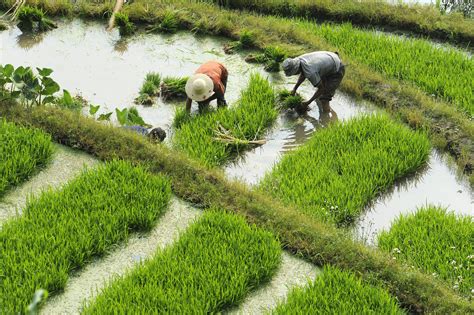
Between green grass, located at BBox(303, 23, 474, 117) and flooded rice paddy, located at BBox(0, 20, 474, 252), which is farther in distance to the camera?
green grass, located at BBox(303, 23, 474, 117)

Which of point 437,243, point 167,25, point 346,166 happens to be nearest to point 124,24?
point 167,25

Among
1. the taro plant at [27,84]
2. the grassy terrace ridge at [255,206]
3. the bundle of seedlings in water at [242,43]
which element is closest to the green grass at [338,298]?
the grassy terrace ridge at [255,206]

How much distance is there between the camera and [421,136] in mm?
7293

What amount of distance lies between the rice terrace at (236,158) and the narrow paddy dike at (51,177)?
2cm

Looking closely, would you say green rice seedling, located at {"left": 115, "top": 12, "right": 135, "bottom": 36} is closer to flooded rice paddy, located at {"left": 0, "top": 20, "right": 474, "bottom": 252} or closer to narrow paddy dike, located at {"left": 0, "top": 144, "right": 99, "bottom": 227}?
flooded rice paddy, located at {"left": 0, "top": 20, "right": 474, "bottom": 252}

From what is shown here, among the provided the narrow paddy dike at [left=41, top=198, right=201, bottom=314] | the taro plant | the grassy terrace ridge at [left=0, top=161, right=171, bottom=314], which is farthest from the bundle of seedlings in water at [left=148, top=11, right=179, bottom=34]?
the narrow paddy dike at [left=41, top=198, right=201, bottom=314]

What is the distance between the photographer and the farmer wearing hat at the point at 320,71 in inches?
293

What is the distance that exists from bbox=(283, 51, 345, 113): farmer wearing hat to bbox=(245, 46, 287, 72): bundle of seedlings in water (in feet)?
2.30

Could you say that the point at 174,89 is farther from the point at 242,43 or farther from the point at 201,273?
the point at 201,273

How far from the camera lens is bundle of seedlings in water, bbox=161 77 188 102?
310 inches

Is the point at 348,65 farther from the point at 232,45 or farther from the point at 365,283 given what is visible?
the point at 365,283

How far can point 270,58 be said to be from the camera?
855 centimetres

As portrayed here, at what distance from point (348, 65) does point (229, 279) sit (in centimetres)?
331

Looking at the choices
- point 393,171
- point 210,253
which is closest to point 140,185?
point 210,253
